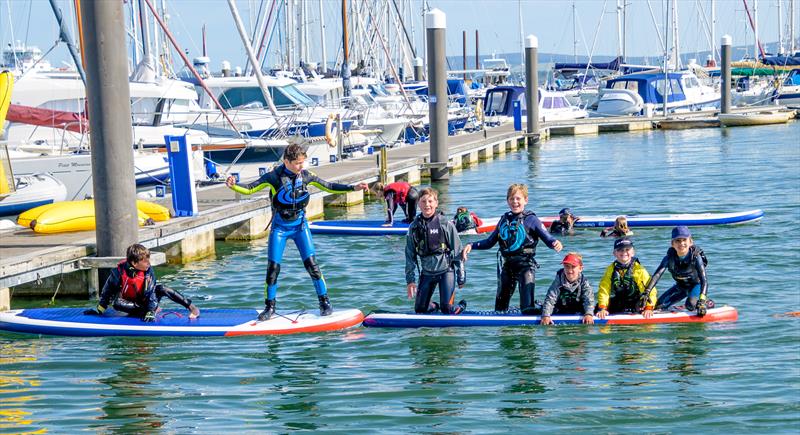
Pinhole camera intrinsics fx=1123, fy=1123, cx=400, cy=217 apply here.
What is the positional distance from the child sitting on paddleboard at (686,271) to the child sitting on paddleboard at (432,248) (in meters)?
1.97

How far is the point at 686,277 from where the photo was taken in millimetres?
11500

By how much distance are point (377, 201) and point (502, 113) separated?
1044 inches

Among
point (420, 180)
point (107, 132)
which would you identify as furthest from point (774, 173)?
point (107, 132)

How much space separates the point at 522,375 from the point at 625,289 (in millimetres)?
2064

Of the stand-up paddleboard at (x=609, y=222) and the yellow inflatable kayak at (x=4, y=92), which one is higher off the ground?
the yellow inflatable kayak at (x=4, y=92)

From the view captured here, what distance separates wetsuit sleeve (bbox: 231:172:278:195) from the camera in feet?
36.2

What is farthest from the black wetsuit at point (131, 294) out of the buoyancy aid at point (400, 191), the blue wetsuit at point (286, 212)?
the buoyancy aid at point (400, 191)

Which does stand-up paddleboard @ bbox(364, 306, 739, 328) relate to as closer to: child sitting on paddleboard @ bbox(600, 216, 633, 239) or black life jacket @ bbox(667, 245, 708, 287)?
black life jacket @ bbox(667, 245, 708, 287)

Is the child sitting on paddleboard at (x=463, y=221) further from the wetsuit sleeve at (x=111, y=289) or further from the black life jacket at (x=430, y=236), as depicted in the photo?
the wetsuit sleeve at (x=111, y=289)

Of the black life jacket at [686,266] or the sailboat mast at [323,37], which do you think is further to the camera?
the sailboat mast at [323,37]

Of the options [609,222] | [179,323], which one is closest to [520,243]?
[179,323]

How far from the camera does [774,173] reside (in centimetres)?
2786

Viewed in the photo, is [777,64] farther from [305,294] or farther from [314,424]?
[314,424]

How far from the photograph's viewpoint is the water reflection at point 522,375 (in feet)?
28.8
